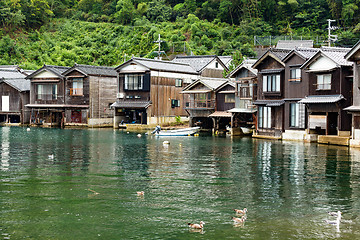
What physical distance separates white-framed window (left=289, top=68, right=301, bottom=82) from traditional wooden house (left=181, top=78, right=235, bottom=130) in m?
11.1

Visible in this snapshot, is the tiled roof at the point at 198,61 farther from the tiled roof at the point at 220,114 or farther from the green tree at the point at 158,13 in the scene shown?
the green tree at the point at 158,13

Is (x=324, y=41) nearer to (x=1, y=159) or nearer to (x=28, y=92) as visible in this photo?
(x=28, y=92)

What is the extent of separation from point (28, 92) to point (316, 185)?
6031 centimetres

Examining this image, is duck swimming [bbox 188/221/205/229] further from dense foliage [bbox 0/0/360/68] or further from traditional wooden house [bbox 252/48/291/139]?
dense foliage [bbox 0/0/360/68]

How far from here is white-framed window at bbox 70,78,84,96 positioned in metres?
72.0

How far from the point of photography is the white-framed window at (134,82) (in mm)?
67938

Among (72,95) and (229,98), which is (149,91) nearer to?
(229,98)

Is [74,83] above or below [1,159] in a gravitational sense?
above

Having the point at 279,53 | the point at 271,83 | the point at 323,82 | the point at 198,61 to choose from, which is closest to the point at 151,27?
the point at 198,61

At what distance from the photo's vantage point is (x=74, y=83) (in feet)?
239

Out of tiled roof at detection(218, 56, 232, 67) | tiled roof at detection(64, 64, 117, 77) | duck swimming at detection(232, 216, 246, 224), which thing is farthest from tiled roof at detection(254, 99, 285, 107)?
duck swimming at detection(232, 216, 246, 224)

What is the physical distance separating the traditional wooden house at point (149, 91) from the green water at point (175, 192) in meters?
27.3

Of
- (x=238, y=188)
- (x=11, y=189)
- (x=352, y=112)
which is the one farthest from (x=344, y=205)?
(x=352, y=112)

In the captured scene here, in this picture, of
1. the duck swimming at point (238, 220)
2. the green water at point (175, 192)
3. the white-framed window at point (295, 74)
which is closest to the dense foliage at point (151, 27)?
the white-framed window at point (295, 74)
